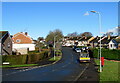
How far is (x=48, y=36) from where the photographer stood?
383 ft

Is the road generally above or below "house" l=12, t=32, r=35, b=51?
below

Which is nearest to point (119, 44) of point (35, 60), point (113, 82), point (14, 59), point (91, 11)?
point (35, 60)

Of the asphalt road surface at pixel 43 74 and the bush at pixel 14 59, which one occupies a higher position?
the bush at pixel 14 59

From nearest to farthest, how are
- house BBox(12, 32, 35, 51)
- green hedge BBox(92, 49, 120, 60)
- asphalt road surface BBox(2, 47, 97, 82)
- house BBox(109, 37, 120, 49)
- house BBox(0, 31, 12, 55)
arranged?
1. asphalt road surface BBox(2, 47, 97, 82)
2. green hedge BBox(92, 49, 120, 60)
3. house BBox(0, 31, 12, 55)
4. house BBox(109, 37, 120, 49)
5. house BBox(12, 32, 35, 51)

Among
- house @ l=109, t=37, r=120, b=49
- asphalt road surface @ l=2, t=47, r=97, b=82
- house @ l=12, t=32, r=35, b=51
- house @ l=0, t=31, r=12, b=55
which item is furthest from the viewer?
house @ l=12, t=32, r=35, b=51

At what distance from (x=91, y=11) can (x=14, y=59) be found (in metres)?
19.6

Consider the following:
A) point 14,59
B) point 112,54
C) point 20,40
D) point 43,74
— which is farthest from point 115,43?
point 43,74

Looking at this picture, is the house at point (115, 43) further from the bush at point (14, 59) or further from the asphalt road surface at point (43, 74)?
the asphalt road surface at point (43, 74)

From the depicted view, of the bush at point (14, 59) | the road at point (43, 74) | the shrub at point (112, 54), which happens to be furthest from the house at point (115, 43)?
the road at point (43, 74)

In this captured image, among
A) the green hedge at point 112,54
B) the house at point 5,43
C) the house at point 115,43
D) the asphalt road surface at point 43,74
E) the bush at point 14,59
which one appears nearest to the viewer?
the asphalt road surface at point 43,74

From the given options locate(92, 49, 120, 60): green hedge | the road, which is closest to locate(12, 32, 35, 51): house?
locate(92, 49, 120, 60): green hedge

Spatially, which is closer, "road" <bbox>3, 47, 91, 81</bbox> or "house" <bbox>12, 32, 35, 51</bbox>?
"road" <bbox>3, 47, 91, 81</bbox>

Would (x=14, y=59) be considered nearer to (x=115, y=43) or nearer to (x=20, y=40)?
(x=20, y=40)

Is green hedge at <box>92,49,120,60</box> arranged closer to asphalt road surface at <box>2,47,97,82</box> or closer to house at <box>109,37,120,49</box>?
house at <box>109,37,120,49</box>
